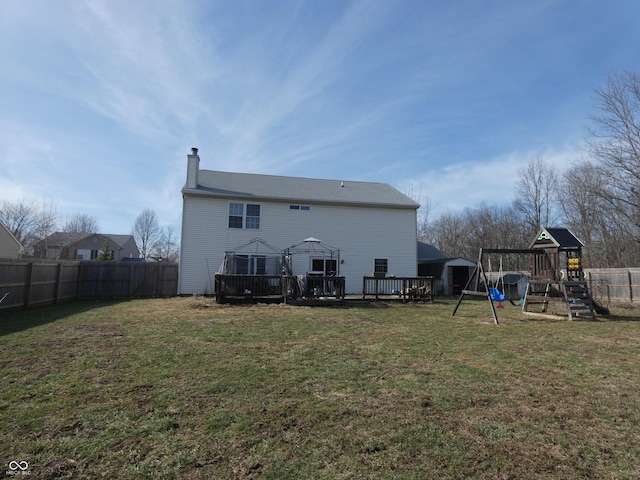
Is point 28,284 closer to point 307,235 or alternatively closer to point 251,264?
point 251,264

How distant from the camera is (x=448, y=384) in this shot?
14.0 ft

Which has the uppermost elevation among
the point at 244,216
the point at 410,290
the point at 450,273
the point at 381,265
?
the point at 244,216

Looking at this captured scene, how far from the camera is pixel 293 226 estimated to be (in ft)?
61.9

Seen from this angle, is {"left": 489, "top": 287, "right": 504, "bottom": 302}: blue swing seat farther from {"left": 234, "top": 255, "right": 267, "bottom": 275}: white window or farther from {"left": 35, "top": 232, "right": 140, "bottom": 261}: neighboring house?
{"left": 35, "top": 232, "right": 140, "bottom": 261}: neighboring house

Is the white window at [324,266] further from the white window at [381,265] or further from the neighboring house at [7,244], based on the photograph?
the neighboring house at [7,244]

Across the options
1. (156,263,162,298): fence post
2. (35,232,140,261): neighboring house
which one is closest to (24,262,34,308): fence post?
(156,263,162,298): fence post

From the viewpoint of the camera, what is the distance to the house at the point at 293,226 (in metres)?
17.7

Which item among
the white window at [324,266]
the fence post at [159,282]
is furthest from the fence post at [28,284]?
the white window at [324,266]

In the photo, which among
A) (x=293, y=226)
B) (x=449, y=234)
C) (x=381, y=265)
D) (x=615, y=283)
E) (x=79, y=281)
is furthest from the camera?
(x=449, y=234)

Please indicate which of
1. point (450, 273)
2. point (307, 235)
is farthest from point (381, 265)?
point (450, 273)

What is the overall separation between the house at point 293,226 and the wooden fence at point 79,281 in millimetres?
1164

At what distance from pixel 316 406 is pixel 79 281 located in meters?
15.8

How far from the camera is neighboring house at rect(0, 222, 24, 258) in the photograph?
67.7 ft

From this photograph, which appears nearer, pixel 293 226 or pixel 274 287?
pixel 274 287
